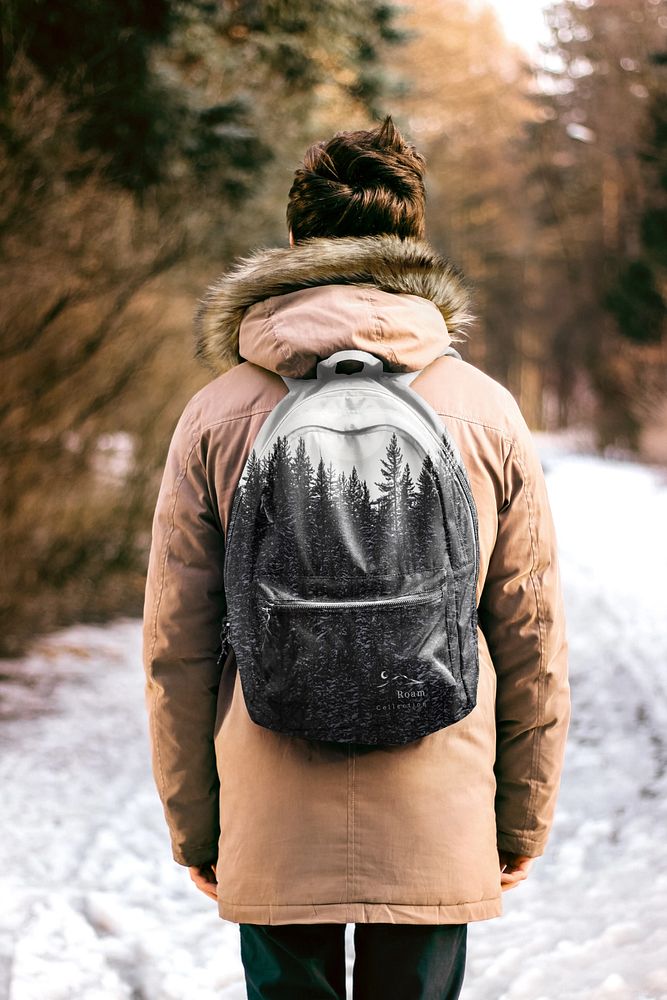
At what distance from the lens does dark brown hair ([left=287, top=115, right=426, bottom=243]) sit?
173cm

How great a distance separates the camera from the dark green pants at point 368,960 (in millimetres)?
1627

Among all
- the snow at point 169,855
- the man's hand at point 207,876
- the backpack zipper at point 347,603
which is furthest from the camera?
the snow at point 169,855

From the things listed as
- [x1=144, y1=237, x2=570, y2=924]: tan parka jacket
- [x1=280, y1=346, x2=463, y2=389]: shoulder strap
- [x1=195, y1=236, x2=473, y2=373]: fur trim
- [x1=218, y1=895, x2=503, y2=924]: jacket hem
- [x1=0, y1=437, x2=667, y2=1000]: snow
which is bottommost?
[x1=0, y1=437, x2=667, y2=1000]: snow

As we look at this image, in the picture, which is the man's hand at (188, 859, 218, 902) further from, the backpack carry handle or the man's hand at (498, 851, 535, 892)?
the backpack carry handle

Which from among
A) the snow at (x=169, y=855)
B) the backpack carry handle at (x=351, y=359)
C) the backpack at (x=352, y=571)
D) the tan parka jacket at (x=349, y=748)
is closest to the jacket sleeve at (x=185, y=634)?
the tan parka jacket at (x=349, y=748)

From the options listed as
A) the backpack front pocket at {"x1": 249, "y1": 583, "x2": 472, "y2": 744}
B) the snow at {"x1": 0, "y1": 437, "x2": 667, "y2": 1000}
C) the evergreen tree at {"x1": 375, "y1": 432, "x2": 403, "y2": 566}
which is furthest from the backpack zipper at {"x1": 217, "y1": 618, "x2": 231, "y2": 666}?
the snow at {"x1": 0, "y1": 437, "x2": 667, "y2": 1000}

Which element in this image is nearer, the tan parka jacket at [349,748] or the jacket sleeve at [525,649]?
the tan parka jacket at [349,748]

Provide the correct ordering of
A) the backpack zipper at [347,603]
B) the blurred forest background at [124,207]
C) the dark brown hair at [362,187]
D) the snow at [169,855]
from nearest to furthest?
the backpack zipper at [347,603] < the dark brown hair at [362,187] < the snow at [169,855] < the blurred forest background at [124,207]

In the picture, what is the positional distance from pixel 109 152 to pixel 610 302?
1511 centimetres

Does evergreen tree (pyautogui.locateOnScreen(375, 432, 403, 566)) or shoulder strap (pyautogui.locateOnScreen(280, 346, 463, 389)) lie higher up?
shoulder strap (pyautogui.locateOnScreen(280, 346, 463, 389))

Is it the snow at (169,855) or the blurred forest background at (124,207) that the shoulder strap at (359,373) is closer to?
the blurred forest background at (124,207)

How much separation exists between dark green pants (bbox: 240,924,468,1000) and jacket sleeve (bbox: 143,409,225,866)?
259 millimetres

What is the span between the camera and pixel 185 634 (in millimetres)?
1723

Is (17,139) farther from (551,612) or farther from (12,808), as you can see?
(551,612)
